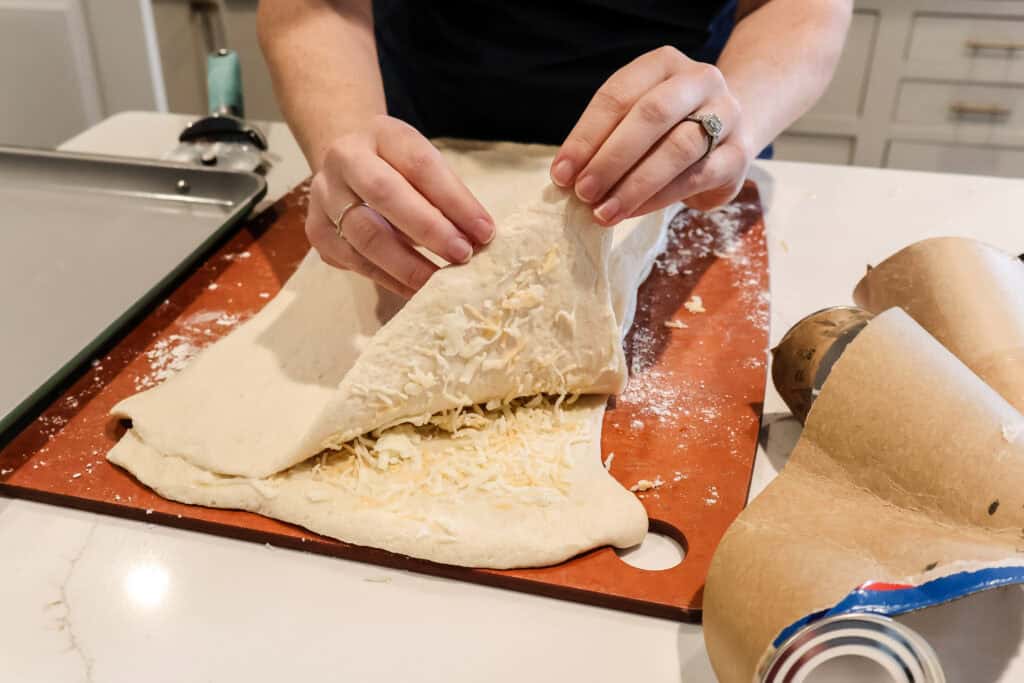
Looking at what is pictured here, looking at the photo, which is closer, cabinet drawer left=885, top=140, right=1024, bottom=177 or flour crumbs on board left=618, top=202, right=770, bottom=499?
flour crumbs on board left=618, top=202, right=770, bottom=499

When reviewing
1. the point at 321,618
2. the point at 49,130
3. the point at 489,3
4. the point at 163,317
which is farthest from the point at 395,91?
the point at 49,130

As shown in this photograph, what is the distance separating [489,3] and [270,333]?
62cm

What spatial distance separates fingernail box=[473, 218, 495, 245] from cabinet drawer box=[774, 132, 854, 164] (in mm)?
2205

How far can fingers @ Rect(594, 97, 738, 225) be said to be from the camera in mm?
842

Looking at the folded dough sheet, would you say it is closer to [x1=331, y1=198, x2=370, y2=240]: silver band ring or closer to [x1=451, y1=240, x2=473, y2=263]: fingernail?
[x1=451, y1=240, x2=473, y2=263]: fingernail

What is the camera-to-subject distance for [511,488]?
0.82 metres

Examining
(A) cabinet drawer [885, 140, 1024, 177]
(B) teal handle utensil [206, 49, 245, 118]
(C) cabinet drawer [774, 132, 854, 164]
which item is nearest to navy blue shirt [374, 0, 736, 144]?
(B) teal handle utensil [206, 49, 245, 118]

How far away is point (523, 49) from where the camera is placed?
1308 millimetres

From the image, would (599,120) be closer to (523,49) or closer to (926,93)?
(523,49)

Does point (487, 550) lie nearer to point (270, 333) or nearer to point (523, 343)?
point (523, 343)

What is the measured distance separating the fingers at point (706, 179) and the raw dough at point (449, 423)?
3.0 inches

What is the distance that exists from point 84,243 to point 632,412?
0.92 meters

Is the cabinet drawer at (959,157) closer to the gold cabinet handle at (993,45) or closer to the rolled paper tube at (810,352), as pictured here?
the gold cabinet handle at (993,45)

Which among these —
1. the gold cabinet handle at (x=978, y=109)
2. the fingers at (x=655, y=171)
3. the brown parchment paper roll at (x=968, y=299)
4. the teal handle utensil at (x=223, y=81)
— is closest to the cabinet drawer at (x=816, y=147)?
the gold cabinet handle at (x=978, y=109)
